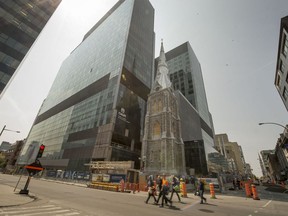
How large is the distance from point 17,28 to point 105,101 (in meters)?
27.6

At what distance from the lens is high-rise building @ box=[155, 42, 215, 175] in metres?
50.2

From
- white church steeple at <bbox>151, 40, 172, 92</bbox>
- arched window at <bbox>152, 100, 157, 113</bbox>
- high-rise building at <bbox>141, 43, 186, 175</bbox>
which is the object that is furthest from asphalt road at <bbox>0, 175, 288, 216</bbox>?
white church steeple at <bbox>151, 40, 172, 92</bbox>

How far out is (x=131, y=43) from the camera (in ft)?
185

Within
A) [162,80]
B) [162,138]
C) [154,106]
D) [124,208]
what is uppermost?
[162,80]

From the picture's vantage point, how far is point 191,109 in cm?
6644

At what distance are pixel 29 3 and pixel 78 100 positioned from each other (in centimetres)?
3186

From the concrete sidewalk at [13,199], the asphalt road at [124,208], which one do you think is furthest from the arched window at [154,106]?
the concrete sidewalk at [13,199]

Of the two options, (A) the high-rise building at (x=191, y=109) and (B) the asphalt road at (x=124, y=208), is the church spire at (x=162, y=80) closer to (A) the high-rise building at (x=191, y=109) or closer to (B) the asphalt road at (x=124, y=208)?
(A) the high-rise building at (x=191, y=109)

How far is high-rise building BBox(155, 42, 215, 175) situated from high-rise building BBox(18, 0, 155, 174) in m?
18.0

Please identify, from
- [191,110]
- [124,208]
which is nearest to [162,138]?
[124,208]

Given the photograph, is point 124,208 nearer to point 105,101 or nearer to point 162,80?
point 162,80

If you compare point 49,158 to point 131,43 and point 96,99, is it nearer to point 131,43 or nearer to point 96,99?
point 96,99

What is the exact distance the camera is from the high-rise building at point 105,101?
40375 millimetres

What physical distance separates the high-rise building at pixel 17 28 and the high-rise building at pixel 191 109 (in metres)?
47.9
